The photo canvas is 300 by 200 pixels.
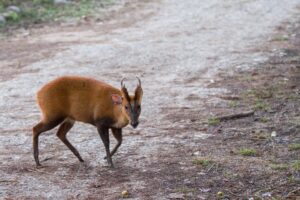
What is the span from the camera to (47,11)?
17.5 meters

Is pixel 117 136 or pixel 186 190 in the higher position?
pixel 117 136

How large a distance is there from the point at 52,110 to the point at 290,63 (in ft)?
20.5

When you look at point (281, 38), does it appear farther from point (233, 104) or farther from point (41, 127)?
point (41, 127)

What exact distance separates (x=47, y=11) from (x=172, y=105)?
29.0 ft

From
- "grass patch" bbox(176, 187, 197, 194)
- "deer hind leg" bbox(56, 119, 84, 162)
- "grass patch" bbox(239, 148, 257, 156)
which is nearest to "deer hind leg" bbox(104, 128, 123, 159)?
"deer hind leg" bbox(56, 119, 84, 162)

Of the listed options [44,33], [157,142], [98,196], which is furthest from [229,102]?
[44,33]

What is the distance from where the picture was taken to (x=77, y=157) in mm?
6992

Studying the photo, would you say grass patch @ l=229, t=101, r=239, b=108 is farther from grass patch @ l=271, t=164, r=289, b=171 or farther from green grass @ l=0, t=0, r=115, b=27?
green grass @ l=0, t=0, r=115, b=27

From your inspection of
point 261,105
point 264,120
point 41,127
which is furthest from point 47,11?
point 41,127

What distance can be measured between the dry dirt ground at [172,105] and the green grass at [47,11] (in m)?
0.64

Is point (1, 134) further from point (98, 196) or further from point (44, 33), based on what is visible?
point (44, 33)

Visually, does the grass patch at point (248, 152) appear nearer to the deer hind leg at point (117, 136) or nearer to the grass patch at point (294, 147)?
the grass patch at point (294, 147)

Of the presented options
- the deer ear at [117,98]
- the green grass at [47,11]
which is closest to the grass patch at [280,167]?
the deer ear at [117,98]

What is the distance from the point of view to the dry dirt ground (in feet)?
20.8
